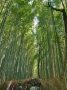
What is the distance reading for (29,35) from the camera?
11.8 m

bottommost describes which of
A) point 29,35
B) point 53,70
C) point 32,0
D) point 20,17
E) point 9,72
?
point 9,72

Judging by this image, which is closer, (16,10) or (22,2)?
(22,2)

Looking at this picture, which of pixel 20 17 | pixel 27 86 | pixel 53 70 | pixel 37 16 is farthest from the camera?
pixel 37 16

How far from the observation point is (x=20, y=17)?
8312mm

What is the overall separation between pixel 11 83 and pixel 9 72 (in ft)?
19.2

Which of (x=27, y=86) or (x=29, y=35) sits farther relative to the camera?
(x=29, y=35)

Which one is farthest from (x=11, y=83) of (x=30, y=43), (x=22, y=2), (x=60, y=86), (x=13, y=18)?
(x=30, y=43)

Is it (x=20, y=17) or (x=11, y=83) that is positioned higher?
(x=20, y=17)

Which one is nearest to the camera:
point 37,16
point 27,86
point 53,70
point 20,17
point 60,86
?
point 27,86

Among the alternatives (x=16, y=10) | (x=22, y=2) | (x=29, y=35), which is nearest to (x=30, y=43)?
(x=29, y=35)

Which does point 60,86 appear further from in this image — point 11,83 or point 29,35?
point 29,35

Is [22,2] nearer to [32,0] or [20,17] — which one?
[32,0]

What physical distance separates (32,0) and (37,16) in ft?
5.26

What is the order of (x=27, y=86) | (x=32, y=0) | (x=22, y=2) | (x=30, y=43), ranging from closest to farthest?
(x=27, y=86), (x=22, y=2), (x=32, y=0), (x=30, y=43)
